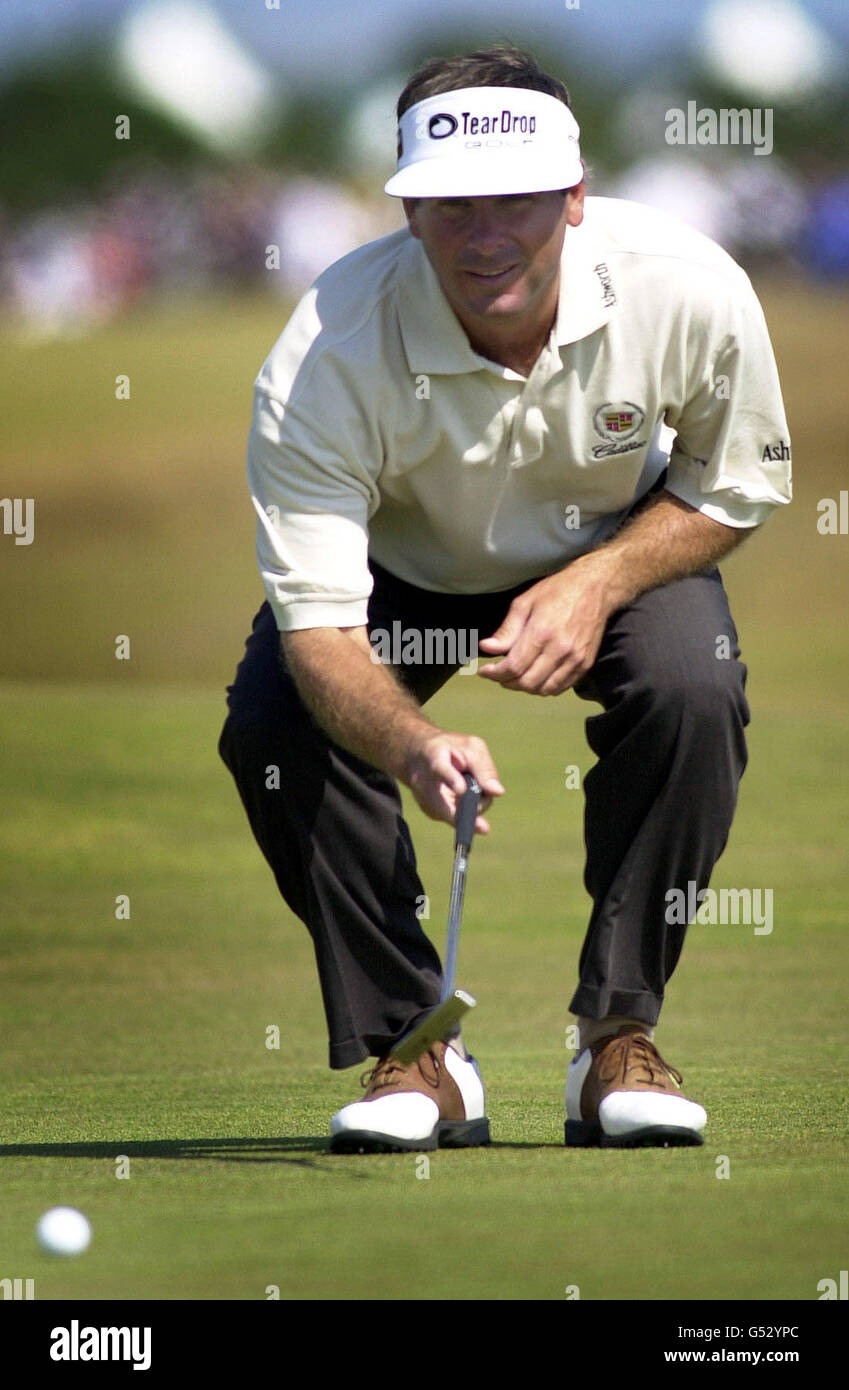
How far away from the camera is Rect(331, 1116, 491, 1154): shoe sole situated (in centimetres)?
306

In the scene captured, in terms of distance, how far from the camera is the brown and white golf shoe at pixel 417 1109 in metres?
3.06

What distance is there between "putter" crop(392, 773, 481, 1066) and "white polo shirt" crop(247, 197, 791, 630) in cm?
46

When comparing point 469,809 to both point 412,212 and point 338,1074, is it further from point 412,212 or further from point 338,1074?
point 338,1074

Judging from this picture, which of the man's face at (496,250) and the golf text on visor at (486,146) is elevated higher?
the golf text on visor at (486,146)

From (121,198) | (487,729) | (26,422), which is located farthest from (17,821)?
(121,198)

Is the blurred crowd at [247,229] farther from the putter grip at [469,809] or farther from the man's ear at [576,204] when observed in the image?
the putter grip at [469,809]

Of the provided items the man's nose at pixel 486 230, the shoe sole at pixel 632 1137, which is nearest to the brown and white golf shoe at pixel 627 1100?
the shoe sole at pixel 632 1137

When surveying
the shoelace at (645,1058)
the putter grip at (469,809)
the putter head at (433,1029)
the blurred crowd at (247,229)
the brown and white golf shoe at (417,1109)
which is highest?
the blurred crowd at (247,229)

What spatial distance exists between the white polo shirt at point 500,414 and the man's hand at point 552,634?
0.73 feet

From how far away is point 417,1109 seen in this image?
3107 millimetres

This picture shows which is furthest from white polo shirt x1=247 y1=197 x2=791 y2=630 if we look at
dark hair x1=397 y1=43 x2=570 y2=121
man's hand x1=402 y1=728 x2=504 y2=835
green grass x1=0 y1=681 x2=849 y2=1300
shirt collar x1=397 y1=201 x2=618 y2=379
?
green grass x1=0 y1=681 x2=849 y2=1300

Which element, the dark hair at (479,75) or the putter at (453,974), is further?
the dark hair at (479,75)
